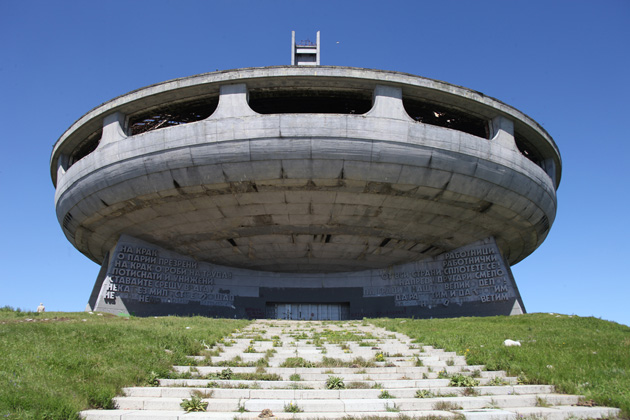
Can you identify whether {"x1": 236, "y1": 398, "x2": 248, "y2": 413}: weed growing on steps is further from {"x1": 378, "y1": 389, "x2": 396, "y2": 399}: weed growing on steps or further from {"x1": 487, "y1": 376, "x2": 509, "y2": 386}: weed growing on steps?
{"x1": 487, "y1": 376, "x2": 509, "y2": 386}: weed growing on steps

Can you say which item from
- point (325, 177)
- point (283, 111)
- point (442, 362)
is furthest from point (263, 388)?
point (283, 111)

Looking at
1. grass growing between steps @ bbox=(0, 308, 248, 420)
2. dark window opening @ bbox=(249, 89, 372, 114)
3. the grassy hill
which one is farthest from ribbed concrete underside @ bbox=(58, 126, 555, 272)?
grass growing between steps @ bbox=(0, 308, 248, 420)

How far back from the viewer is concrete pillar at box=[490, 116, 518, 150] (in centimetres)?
1889

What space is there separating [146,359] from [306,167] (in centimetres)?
1009

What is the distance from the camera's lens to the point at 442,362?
9.39m

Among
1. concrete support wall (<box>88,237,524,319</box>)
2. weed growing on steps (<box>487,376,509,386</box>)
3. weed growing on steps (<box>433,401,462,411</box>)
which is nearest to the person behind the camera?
weed growing on steps (<box>433,401,462,411</box>)

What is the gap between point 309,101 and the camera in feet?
65.7

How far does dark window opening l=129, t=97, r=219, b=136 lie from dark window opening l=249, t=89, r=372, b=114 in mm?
2031

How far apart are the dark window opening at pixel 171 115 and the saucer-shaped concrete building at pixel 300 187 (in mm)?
89

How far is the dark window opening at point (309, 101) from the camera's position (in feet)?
61.4

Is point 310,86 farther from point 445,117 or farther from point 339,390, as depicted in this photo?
point 339,390

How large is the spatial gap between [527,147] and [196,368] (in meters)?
19.9

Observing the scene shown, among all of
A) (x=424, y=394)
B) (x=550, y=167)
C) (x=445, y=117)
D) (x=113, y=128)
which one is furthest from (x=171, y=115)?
(x=550, y=167)

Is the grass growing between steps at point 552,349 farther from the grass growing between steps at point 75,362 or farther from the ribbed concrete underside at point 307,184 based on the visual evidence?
the grass growing between steps at point 75,362
